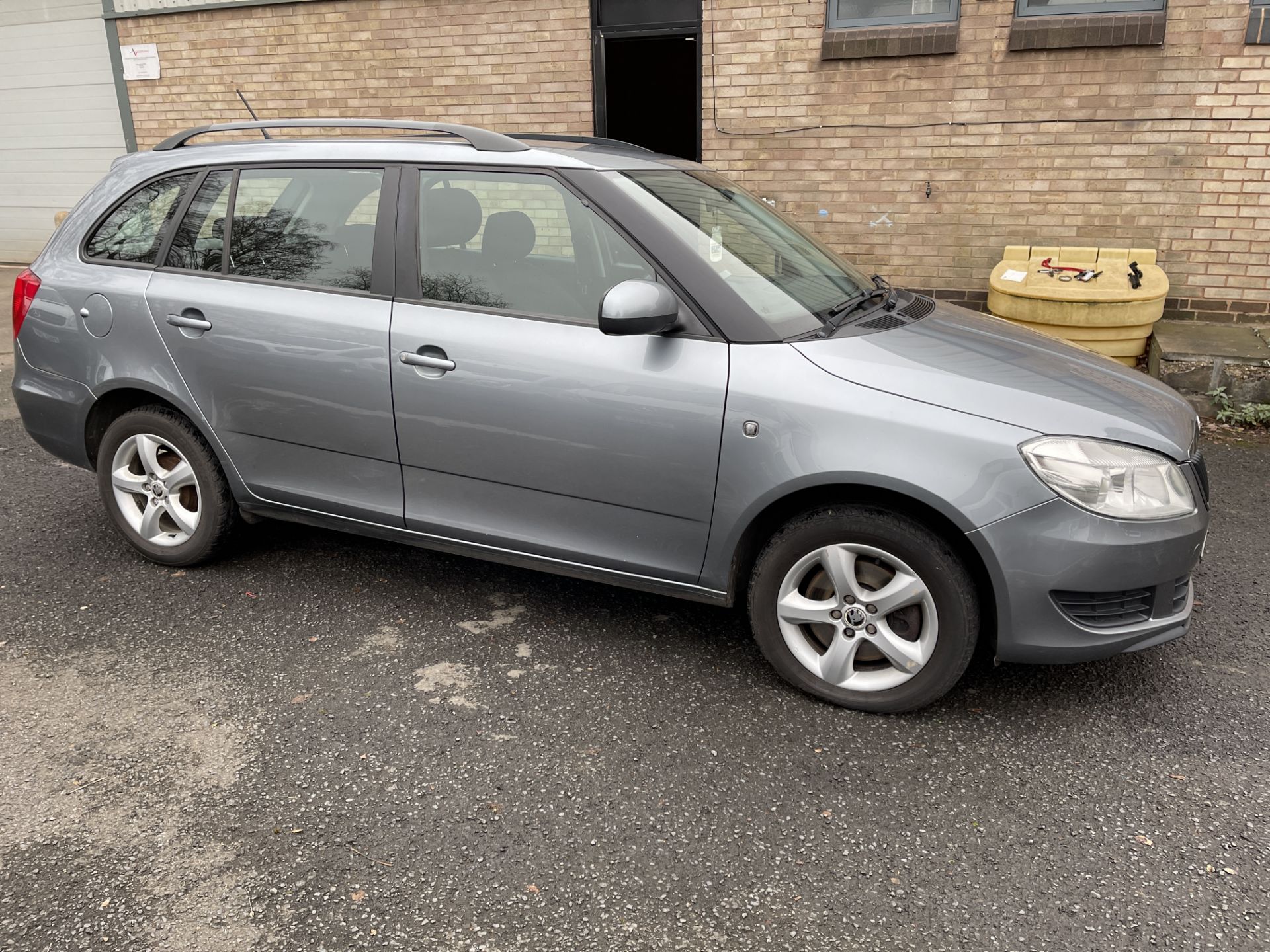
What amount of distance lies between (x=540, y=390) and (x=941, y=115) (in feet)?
18.2

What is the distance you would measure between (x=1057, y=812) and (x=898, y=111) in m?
6.20

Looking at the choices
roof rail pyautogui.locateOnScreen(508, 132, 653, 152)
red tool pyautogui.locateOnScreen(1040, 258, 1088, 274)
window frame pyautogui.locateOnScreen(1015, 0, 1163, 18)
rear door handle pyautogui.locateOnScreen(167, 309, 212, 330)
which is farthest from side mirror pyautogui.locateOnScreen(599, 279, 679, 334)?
window frame pyautogui.locateOnScreen(1015, 0, 1163, 18)

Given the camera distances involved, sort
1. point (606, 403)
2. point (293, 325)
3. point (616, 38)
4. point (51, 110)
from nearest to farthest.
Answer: point (606, 403) → point (293, 325) → point (616, 38) → point (51, 110)

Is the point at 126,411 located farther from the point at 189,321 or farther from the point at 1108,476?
the point at 1108,476

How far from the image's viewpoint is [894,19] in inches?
295

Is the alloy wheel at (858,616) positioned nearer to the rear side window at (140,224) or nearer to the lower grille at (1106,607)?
the lower grille at (1106,607)

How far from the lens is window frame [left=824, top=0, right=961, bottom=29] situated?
24.0 ft

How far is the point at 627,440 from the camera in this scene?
10.5 feet

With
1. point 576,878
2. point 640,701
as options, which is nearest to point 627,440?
point 640,701

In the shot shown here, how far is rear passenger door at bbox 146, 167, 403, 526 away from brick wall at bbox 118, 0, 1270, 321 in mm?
5069

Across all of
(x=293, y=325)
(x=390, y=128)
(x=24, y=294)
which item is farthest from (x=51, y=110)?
(x=293, y=325)

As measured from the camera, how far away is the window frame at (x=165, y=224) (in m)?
3.98

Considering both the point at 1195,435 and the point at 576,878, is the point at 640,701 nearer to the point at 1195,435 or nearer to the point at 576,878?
the point at 576,878

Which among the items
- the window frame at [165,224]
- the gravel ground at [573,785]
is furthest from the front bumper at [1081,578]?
the window frame at [165,224]
